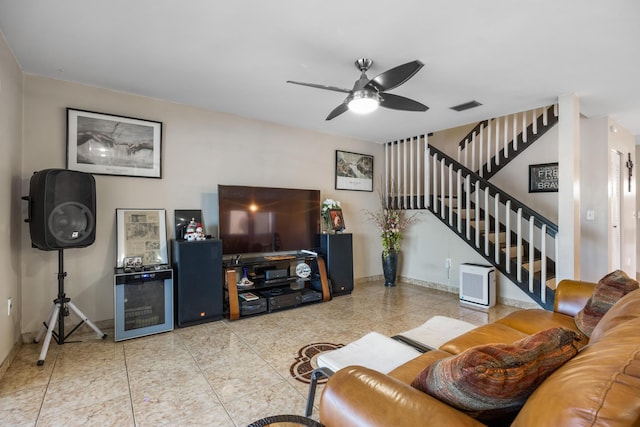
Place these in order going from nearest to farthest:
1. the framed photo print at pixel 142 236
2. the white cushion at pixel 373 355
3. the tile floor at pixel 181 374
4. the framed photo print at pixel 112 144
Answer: the white cushion at pixel 373 355 < the tile floor at pixel 181 374 < the framed photo print at pixel 112 144 < the framed photo print at pixel 142 236

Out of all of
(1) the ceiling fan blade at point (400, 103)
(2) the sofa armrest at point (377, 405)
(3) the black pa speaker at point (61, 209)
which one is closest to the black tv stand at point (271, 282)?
(3) the black pa speaker at point (61, 209)

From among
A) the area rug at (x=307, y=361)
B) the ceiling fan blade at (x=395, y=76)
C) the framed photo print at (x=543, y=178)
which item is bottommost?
the area rug at (x=307, y=361)

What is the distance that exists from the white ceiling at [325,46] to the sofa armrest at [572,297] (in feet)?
5.94

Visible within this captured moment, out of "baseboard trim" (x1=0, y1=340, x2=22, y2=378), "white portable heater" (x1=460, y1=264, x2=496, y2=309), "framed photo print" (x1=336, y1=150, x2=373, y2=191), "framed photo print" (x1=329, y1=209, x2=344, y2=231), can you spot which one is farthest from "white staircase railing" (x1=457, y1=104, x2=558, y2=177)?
"baseboard trim" (x1=0, y1=340, x2=22, y2=378)

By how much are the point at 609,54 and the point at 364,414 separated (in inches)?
129

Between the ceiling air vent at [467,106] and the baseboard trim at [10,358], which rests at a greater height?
the ceiling air vent at [467,106]

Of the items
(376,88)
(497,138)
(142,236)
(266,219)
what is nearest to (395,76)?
(376,88)

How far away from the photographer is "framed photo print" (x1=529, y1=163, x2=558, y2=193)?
14.7 feet

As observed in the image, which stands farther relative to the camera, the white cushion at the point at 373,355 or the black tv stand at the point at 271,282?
the black tv stand at the point at 271,282

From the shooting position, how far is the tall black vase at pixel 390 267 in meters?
5.16

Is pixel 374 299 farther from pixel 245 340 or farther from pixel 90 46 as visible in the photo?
pixel 90 46

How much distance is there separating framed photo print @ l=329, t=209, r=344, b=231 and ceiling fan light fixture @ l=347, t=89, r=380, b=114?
7.61ft

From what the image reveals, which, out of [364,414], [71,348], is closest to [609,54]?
[364,414]

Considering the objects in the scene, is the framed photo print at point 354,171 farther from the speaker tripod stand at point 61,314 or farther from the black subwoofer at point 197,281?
the speaker tripod stand at point 61,314
